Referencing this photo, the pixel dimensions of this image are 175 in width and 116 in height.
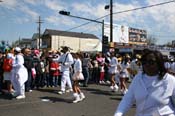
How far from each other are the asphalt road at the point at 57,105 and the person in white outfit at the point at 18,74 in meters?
0.32

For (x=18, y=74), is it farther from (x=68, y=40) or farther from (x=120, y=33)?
(x=68, y=40)

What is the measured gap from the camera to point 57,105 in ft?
36.6

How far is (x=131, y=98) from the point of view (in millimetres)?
3922

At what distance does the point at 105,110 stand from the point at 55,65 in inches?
231

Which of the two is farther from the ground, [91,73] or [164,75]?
[164,75]

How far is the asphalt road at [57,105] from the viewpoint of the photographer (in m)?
9.95

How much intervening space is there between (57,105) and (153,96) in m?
7.64

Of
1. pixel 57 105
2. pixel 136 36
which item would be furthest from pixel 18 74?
pixel 136 36

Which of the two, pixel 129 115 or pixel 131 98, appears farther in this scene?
pixel 129 115

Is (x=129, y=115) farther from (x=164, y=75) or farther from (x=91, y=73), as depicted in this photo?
(x=91, y=73)

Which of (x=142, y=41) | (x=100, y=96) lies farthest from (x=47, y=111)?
(x=142, y=41)

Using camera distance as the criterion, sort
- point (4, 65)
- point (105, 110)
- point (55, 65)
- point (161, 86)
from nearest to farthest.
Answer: point (161, 86) → point (105, 110) → point (4, 65) → point (55, 65)

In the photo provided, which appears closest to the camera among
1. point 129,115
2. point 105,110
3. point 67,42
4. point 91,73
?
point 129,115

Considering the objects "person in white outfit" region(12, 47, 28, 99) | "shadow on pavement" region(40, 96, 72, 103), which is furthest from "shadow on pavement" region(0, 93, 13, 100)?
"shadow on pavement" region(40, 96, 72, 103)
